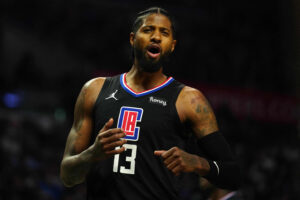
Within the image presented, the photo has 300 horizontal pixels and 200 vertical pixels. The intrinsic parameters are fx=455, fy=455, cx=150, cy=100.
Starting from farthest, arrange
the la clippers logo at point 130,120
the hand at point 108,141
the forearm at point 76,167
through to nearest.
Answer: the la clippers logo at point 130,120
the forearm at point 76,167
the hand at point 108,141

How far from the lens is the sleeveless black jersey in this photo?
231 cm

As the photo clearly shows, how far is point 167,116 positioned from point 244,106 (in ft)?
30.7

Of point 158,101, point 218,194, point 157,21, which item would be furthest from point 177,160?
point 218,194

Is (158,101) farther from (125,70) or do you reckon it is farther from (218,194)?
(125,70)

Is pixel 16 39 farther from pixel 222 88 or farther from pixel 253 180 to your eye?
pixel 253 180

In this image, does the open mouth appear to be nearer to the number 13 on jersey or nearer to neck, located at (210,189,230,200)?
the number 13 on jersey

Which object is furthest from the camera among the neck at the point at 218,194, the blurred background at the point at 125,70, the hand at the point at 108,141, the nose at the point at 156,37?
the blurred background at the point at 125,70

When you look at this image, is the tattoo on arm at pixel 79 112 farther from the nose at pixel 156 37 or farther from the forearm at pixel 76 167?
the nose at pixel 156 37

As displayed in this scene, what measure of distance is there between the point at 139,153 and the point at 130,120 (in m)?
0.18

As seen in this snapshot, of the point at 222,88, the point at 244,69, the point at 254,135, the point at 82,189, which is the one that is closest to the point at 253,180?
the point at 254,135

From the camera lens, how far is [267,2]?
15.2m

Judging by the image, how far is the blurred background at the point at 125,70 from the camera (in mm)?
8633

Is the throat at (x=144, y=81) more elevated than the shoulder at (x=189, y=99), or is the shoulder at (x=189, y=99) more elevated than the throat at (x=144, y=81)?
the throat at (x=144, y=81)

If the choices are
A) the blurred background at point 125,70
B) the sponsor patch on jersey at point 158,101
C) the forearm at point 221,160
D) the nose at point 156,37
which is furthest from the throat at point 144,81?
the blurred background at point 125,70
